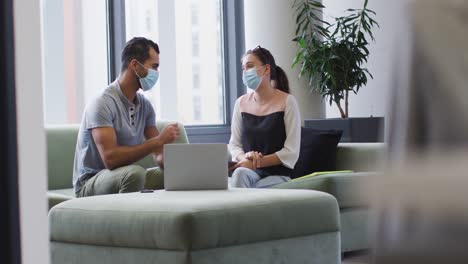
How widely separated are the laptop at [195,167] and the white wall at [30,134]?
257cm

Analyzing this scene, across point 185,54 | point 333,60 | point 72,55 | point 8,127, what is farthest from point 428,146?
point 185,54

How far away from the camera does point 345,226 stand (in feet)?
15.7

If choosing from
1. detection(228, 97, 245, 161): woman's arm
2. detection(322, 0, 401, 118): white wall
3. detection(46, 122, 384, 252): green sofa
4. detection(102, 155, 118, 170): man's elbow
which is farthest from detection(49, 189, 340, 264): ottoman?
detection(322, 0, 401, 118): white wall

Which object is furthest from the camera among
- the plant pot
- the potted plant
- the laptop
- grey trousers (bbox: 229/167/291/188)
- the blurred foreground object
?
the potted plant

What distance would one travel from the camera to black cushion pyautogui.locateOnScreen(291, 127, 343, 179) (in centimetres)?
519

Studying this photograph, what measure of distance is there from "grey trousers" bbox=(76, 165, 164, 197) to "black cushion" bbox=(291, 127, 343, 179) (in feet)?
3.86

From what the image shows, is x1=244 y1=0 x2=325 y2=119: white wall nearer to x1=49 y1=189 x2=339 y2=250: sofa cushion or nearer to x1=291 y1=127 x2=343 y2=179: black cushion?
x1=291 y1=127 x2=343 y2=179: black cushion

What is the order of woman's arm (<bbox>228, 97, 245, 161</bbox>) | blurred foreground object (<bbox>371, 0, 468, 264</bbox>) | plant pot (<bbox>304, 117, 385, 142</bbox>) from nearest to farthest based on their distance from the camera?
blurred foreground object (<bbox>371, 0, 468, 264</bbox>), woman's arm (<bbox>228, 97, 245, 161</bbox>), plant pot (<bbox>304, 117, 385, 142</bbox>)

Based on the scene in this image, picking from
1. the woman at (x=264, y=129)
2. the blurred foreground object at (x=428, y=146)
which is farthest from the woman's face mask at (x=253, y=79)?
the blurred foreground object at (x=428, y=146)

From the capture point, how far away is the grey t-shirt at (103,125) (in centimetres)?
427

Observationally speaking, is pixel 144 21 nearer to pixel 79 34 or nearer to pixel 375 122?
pixel 79 34

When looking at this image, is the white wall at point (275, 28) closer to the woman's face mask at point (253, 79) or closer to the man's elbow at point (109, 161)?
the woman's face mask at point (253, 79)

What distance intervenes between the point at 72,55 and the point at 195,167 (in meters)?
2.45

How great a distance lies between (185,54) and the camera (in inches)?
274
